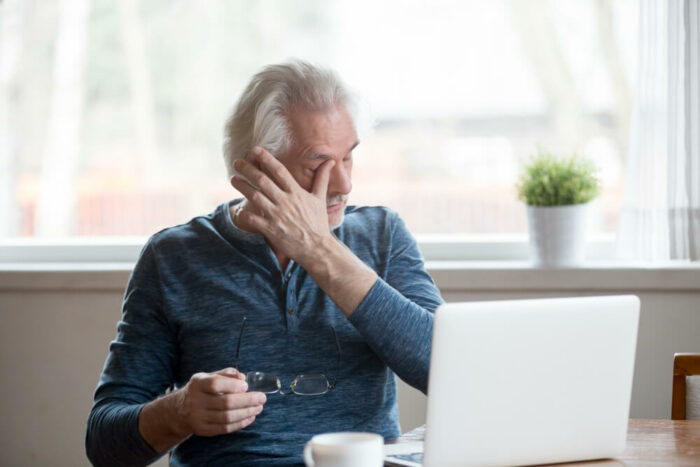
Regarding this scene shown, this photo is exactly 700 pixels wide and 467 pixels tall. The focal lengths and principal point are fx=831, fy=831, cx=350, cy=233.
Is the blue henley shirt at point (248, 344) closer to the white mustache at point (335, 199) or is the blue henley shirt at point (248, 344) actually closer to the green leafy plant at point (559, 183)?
the white mustache at point (335, 199)

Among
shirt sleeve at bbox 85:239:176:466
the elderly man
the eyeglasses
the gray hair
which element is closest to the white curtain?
the elderly man

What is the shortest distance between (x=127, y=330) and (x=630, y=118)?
5.38 feet

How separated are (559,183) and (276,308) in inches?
41.9

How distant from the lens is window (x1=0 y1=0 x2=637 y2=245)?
8.32 ft

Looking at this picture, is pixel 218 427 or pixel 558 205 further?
pixel 558 205

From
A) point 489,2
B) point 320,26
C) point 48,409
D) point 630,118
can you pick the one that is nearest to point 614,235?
point 630,118

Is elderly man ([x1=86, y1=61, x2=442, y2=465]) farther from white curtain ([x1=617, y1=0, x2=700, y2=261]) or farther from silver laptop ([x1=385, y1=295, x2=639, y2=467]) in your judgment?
white curtain ([x1=617, y1=0, x2=700, y2=261])

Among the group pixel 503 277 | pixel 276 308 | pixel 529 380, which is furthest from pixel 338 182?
pixel 503 277

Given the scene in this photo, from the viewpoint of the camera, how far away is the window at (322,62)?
2.54 m

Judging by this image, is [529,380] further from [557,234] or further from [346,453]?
[557,234]

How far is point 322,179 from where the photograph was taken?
152 cm

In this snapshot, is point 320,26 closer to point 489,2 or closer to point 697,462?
point 489,2

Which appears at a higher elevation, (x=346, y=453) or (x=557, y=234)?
(x=557, y=234)

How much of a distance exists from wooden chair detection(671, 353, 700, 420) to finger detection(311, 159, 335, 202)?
71 cm
